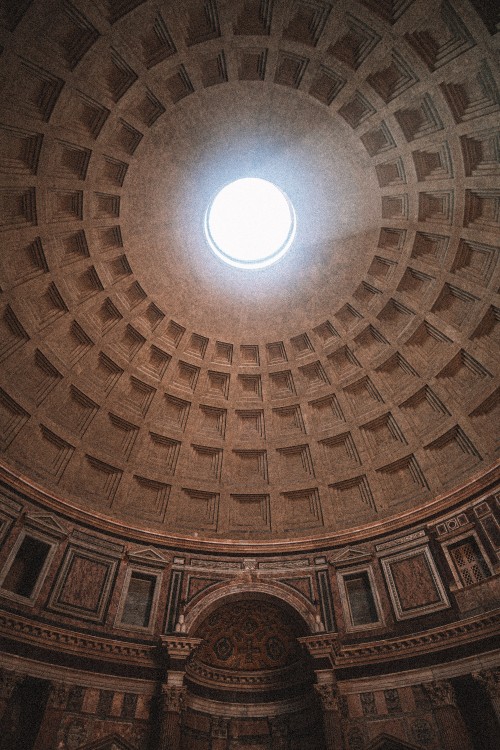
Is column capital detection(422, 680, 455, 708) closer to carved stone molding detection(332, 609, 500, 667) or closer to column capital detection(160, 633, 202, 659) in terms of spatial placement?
carved stone molding detection(332, 609, 500, 667)

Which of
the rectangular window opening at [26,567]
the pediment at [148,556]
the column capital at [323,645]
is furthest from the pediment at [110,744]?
the column capital at [323,645]

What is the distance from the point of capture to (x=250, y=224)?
23.6m

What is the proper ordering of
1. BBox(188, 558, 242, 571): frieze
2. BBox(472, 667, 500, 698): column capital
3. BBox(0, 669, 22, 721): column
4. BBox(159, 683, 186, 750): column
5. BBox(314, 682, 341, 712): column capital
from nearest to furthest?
BBox(0, 669, 22, 721): column < BBox(472, 667, 500, 698): column capital < BBox(159, 683, 186, 750): column < BBox(314, 682, 341, 712): column capital < BBox(188, 558, 242, 571): frieze

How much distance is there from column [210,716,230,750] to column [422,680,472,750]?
6910 mm

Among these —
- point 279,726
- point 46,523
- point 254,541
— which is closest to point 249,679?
point 279,726

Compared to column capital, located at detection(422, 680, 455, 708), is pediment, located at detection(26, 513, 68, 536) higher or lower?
higher

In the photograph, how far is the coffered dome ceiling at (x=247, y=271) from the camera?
48.3 feet

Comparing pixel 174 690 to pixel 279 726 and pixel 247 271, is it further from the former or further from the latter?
pixel 247 271

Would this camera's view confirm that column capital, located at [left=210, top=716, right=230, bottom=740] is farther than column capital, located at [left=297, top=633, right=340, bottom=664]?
Yes

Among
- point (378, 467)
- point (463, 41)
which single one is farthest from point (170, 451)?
point (463, 41)

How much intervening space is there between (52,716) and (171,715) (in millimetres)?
3404

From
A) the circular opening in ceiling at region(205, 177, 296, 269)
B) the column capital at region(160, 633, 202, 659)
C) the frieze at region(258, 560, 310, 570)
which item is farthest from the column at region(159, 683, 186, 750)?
the circular opening in ceiling at region(205, 177, 296, 269)

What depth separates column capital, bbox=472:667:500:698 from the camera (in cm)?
1328

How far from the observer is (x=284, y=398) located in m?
22.4
